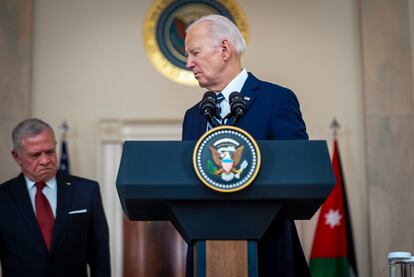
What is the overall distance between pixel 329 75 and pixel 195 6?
1.74m

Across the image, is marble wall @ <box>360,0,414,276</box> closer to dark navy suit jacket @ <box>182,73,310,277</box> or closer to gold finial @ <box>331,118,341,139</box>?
gold finial @ <box>331,118,341,139</box>

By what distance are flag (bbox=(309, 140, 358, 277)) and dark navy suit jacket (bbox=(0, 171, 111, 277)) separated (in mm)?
3761

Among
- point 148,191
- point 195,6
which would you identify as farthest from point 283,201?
point 195,6

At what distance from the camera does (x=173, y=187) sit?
6.91 ft

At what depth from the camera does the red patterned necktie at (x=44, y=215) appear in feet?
13.6

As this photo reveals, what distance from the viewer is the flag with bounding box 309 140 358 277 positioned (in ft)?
24.9

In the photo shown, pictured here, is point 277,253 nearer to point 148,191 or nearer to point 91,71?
point 148,191

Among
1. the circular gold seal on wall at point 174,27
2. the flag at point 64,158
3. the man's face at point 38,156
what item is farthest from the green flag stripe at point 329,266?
the man's face at point 38,156

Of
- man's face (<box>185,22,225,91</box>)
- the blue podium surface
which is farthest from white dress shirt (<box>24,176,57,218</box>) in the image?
the blue podium surface

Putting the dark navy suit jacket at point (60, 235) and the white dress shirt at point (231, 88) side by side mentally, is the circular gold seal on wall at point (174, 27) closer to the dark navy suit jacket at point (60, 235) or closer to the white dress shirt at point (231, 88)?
the dark navy suit jacket at point (60, 235)

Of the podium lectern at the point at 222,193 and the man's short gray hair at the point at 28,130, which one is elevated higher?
the man's short gray hair at the point at 28,130

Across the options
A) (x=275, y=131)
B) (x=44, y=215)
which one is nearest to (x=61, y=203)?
(x=44, y=215)

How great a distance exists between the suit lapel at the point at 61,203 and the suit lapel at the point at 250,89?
1.85 m

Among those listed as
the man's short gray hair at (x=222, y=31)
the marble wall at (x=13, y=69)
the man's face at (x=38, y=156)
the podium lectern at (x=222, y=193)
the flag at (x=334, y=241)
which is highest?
the marble wall at (x=13, y=69)
